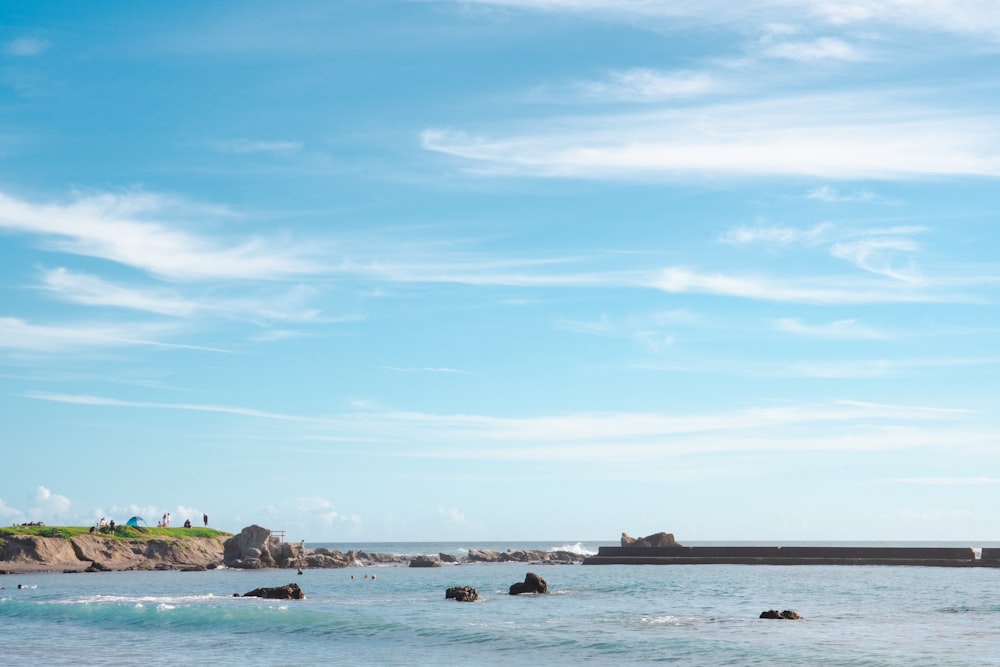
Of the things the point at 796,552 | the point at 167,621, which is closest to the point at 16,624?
the point at 167,621

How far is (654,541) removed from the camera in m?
137

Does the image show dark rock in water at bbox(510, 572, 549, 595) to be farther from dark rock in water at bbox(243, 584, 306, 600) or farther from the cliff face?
the cliff face

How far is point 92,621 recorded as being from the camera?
60938mm

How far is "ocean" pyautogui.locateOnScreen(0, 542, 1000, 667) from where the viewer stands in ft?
137

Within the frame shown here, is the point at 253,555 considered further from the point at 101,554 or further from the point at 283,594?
the point at 283,594

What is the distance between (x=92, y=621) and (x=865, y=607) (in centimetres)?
4806

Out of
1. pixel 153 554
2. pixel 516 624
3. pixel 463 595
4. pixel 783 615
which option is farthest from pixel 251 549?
pixel 783 615

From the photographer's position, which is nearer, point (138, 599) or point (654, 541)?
point (138, 599)

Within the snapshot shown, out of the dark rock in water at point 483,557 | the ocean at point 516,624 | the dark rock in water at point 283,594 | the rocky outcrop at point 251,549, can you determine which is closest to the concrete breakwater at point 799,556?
the ocean at point 516,624

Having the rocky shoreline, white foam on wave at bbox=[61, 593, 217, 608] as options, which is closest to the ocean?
white foam on wave at bbox=[61, 593, 217, 608]

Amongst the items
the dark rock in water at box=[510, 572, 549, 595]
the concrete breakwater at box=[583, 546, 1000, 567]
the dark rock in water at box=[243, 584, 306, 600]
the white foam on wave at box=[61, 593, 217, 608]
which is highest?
the concrete breakwater at box=[583, 546, 1000, 567]

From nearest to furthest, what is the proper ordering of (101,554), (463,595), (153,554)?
(463,595), (101,554), (153,554)

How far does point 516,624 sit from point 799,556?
79496 millimetres

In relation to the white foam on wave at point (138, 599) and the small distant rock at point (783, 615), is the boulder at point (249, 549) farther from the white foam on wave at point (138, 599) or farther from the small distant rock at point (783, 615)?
the small distant rock at point (783, 615)
